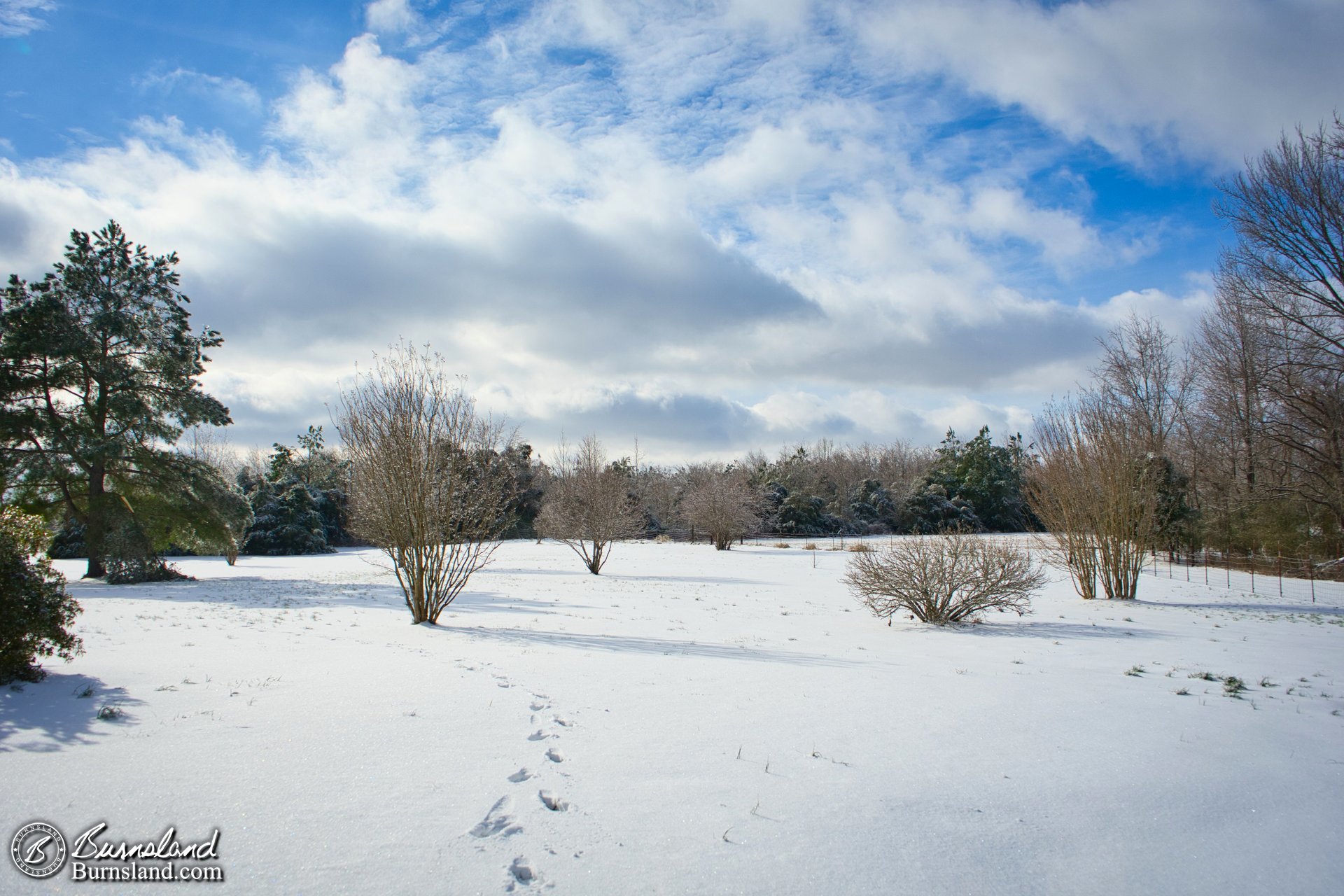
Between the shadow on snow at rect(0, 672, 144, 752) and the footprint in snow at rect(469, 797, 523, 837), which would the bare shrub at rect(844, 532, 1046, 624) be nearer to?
the footprint in snow at rect(469, 797, 523, 837)

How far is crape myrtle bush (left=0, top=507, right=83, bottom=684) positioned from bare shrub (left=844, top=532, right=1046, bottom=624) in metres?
9.28

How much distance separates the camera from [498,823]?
→ 307 centimetres

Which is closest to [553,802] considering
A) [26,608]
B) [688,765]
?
[688,765]

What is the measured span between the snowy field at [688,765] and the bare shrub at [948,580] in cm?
179

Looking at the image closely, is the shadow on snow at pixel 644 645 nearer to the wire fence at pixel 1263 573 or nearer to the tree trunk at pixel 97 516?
the tree trunk at pixel 97 516

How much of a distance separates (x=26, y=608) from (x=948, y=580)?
10.3 m

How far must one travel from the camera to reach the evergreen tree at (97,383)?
1730cm

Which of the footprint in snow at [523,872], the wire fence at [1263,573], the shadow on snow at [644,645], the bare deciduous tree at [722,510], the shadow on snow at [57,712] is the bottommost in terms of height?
the shadow on snow at [644,645]

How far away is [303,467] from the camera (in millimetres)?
48812

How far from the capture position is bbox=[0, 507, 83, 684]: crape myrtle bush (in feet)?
16.1

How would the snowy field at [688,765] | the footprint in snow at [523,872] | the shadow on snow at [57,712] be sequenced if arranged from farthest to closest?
the shadow on snow at [57,712]
the snowy field at [688,765]
the footprint in snow at [523,872]

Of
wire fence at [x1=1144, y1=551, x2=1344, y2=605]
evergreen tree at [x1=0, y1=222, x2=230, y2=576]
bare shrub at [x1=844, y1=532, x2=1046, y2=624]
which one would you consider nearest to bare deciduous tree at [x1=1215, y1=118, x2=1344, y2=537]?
wire fence at [x1=1144, y1=551, x2=1344, y2=605]

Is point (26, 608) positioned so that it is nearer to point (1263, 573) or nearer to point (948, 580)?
point (948, 580)

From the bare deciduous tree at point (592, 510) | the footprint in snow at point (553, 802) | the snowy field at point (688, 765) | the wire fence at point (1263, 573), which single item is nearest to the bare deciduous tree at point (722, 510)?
the bare deciduous tree at point (592, 510)
